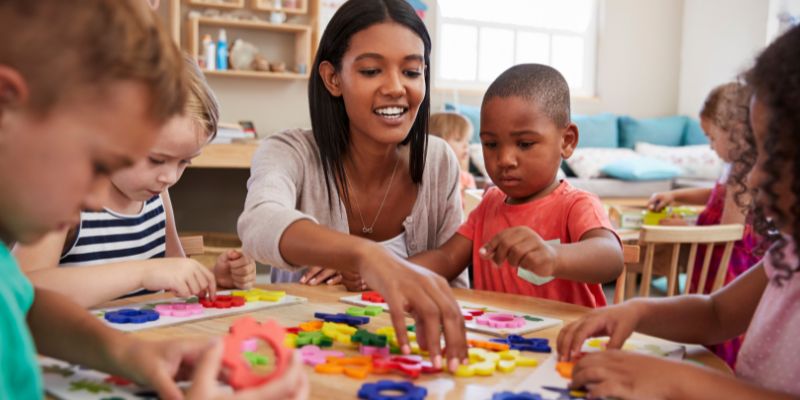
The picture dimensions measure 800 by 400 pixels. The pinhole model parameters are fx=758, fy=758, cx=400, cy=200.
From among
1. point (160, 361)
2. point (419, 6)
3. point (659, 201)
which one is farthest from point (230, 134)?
point (160, 361)

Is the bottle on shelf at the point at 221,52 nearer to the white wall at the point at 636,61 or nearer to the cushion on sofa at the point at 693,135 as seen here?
the white wall at the point at 636,61

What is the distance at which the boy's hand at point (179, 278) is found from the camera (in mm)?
1273

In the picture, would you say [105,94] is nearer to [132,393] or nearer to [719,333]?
[132,393]

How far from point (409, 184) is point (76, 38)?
1.33 metres

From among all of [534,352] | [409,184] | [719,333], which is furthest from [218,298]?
[719,333]

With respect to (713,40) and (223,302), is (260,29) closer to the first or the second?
(223,302)

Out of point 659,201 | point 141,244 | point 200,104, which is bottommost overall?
point 659,201

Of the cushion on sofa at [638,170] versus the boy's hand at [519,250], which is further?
the cushion on sofa at [638,170]

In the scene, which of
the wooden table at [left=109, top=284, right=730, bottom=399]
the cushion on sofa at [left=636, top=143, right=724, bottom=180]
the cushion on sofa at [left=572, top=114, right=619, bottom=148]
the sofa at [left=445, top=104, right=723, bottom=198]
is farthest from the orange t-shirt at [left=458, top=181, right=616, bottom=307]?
the cushion on sofa at [left=636, top=143, right=724, bottom=180]

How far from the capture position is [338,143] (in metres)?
1.82

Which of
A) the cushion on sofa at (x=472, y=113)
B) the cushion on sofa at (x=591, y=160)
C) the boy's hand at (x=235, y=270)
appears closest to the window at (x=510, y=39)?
the cushion on sofa at (x=472, y=113)

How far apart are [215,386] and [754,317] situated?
2.60ft

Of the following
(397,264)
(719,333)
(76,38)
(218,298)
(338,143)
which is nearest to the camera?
(76,38)

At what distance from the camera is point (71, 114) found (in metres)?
0.60
